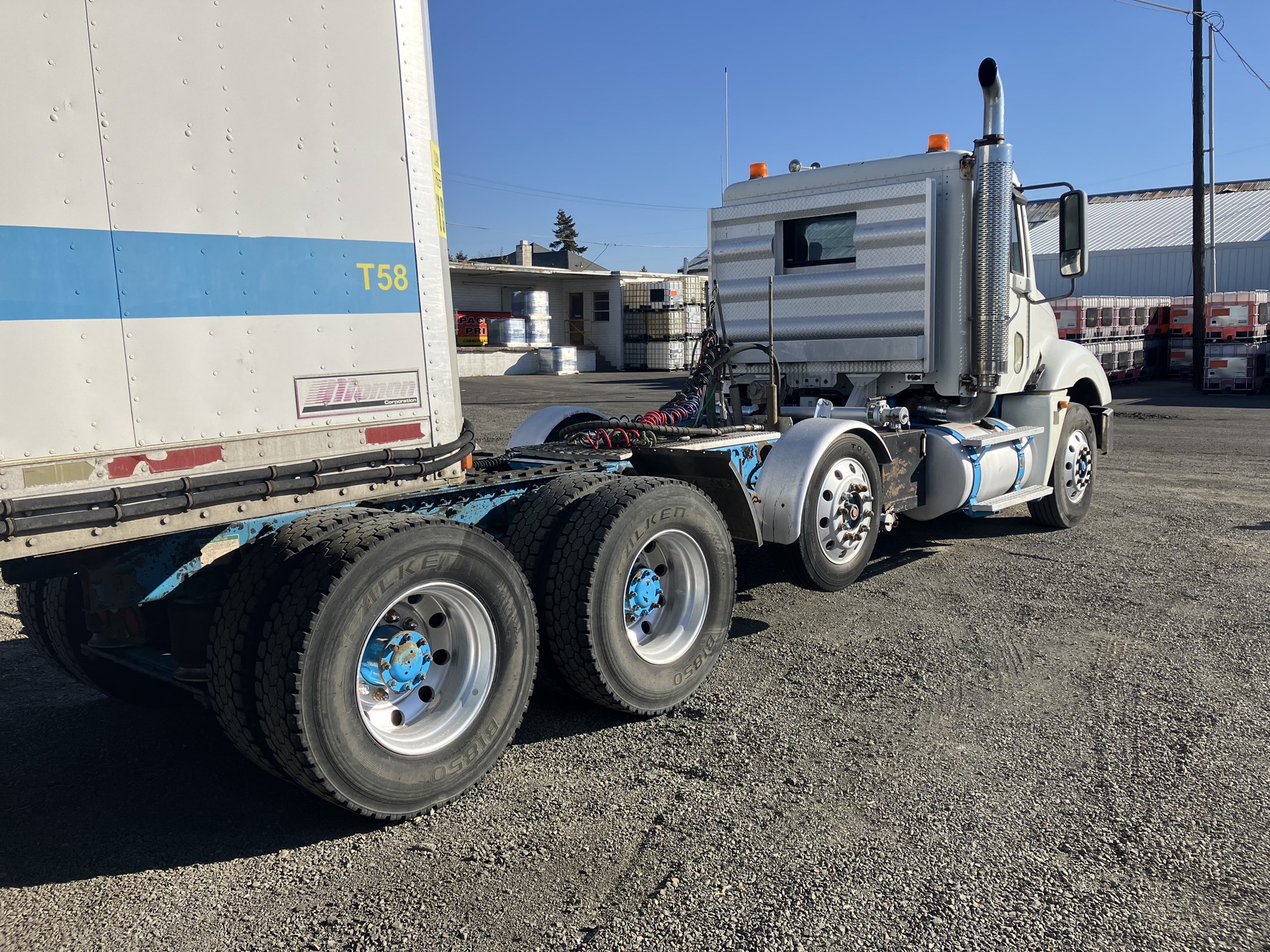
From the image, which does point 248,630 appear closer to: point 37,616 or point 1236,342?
point 37,616

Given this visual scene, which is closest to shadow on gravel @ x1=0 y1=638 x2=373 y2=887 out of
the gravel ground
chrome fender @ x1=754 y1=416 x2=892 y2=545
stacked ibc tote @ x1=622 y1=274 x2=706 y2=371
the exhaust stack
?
the gravel ground

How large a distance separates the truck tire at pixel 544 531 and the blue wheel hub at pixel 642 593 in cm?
45

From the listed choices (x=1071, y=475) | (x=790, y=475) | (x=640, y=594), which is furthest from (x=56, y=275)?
(x=1071, y=475)

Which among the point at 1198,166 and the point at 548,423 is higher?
the point at 1198,166

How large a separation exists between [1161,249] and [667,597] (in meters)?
36.1

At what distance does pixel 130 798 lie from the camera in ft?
13.5

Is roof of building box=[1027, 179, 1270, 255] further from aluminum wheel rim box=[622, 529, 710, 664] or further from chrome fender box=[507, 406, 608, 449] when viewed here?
aluminum wheel rim box=[622, 529, 710, 664]

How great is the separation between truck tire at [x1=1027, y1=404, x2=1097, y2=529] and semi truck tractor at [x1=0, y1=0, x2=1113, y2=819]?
3.96 m

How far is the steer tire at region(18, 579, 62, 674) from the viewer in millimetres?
4914

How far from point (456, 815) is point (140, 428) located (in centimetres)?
185

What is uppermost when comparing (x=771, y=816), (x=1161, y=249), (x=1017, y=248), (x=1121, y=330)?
(x=1161, y=249)

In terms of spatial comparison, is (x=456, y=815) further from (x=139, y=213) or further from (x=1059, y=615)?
(x=1059, y=615)

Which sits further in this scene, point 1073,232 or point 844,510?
point 1073,232

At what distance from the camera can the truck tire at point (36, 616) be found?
4914 mm
